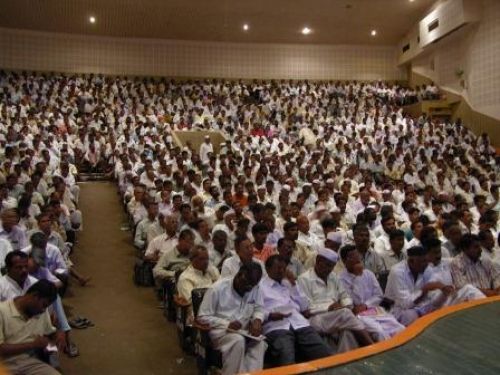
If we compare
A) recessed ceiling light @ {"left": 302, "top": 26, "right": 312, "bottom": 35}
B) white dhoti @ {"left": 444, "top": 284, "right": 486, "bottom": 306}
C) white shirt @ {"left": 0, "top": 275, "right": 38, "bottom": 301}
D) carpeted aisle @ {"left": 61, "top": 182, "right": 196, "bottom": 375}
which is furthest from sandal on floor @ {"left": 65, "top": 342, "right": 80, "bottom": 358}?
recessed ceiling light @ {"left": 302, "top": 26, "right": 312, "bottom": 35}

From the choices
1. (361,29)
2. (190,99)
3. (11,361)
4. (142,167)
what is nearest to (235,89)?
(190,99)

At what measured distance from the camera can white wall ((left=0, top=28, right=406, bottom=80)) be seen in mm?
18391

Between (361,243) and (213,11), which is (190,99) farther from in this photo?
(361,243)

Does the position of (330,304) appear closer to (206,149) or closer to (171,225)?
(171,225)

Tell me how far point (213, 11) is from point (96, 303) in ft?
42.4

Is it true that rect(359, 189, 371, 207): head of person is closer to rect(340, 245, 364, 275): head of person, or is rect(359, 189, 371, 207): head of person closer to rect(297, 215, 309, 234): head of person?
rect(297, 215, 309, 234): head of person

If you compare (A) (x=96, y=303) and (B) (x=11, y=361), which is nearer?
(B) (x=11, y=361)

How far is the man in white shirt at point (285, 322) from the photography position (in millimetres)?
3619

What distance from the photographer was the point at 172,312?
16.7 ft

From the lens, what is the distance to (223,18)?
17.2 m

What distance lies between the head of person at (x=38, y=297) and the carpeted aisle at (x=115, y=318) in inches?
43.3

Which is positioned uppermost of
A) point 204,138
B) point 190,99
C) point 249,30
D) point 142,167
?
point 249,30

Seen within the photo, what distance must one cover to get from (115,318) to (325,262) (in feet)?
7.37

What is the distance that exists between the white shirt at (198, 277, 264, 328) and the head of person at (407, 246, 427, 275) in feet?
4.32
